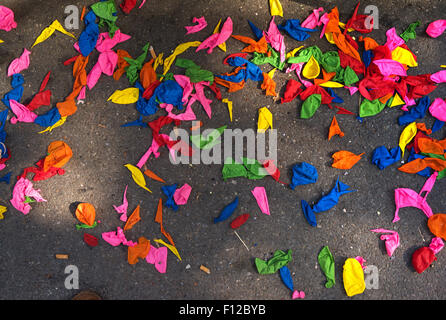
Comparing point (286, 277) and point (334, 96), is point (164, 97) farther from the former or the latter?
point (286, 277)

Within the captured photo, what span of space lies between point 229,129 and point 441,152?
4.66ft

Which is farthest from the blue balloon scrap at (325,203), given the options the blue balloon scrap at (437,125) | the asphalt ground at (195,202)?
the blue balloon scrap at (437,125)

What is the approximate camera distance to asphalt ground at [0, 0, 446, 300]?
8.24 feet

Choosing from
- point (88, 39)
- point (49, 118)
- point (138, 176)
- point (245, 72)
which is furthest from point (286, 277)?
point (88, 39)

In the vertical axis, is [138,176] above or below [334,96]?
below

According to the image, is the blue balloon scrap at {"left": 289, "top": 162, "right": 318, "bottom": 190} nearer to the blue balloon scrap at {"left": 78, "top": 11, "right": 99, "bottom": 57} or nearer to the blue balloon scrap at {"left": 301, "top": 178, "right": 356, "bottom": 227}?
the blue balloon scrap at {"left": 301, "top": 178, "right": 356, "bottom": 227}

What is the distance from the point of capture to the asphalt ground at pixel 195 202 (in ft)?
8.24

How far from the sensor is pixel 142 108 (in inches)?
99.2

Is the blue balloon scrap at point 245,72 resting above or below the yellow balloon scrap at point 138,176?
above

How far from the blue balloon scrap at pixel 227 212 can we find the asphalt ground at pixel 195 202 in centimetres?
4

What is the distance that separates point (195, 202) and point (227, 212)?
226mm

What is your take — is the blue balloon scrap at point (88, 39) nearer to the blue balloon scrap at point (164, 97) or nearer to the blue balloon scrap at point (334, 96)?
the blue balloon scrap at point (164, 97)

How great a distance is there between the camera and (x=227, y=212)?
2494 millimetres
